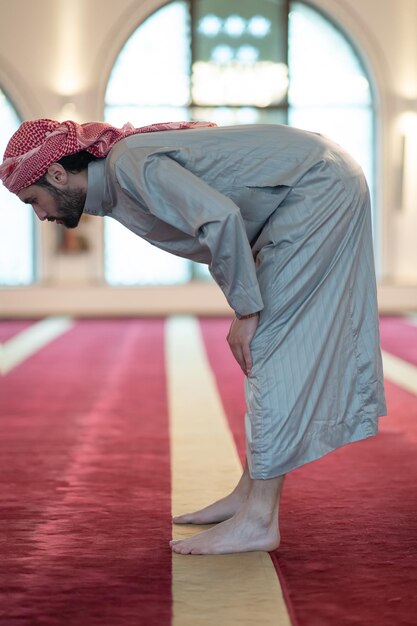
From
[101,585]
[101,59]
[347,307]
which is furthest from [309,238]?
[101,59]

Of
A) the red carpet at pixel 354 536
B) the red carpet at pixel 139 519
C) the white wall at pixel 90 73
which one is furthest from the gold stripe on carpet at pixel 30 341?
the red carpet at pixel 354 536

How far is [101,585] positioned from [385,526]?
0.81m

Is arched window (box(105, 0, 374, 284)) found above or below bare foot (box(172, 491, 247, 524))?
above

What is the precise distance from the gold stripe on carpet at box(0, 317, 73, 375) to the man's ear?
3.93 m

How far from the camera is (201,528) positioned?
2.62m

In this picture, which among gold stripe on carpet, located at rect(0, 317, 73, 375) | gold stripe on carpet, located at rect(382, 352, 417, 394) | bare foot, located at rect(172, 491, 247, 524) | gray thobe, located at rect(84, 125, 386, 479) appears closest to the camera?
gray thobe, located at rect(84, 125, 386, 479)

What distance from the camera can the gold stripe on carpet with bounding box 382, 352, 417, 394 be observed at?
5.50m

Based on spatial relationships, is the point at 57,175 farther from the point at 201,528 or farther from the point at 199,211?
the point at 201,528

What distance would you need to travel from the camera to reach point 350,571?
218cm

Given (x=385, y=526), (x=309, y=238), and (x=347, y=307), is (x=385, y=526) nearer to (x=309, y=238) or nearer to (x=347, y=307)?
(x=347, y=307)

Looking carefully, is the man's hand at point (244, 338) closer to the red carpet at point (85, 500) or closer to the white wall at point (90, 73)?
the red carpet at point (85, 500)

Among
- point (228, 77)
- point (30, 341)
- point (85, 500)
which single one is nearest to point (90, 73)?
point (228, 77)

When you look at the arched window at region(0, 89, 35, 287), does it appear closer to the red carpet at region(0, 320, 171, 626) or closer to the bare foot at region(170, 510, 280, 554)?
the red carpet at region(0, 320, 171, 626)

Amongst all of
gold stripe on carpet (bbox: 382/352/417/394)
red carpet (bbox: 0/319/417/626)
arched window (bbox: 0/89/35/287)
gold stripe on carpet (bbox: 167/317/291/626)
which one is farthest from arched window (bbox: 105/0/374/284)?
red carpet (bbox: 0/319/417/626)
